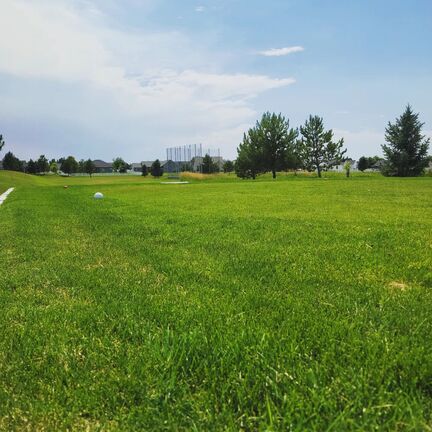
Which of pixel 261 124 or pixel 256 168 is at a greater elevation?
pixel 261 124

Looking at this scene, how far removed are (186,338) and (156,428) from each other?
30.6 inches

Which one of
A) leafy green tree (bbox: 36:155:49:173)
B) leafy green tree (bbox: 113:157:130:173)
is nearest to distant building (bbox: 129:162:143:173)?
leafy green tree (bbox: 113:157:130:173)

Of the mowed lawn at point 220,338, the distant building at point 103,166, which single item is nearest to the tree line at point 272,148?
the mowed lawn at point 220,338

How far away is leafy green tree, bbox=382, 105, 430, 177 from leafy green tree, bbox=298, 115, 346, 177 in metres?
8.90

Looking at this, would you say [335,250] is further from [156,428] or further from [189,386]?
[156,428]

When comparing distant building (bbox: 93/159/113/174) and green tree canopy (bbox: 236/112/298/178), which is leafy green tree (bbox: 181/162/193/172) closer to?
green tree canopy (bbox: 236/112/298/178)

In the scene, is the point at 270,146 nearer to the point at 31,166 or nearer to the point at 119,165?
the point at 31,166

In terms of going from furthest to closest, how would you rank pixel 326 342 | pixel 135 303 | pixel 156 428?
pixel 135 303
pixel 326 342
pixel 156 428

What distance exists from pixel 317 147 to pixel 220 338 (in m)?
59.7

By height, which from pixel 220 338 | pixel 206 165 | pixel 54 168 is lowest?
pixel 220 338

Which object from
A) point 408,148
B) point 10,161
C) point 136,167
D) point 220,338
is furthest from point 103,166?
point 220,338

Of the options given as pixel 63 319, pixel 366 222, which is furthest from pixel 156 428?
pixel 366 222

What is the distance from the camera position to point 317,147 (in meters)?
59.3

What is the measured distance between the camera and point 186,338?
8.44 feet
